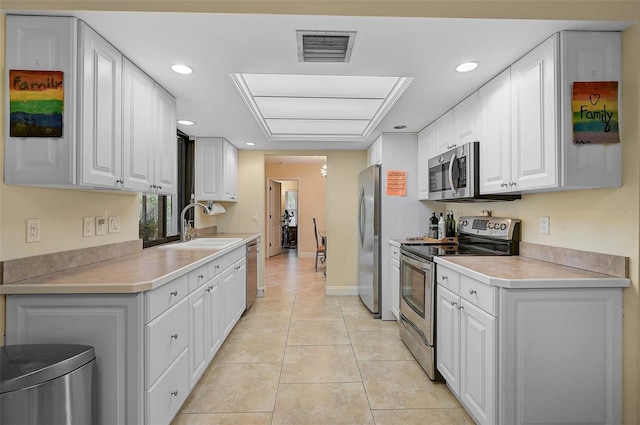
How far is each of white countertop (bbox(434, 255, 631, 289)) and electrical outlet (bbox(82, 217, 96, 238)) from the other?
2340mm

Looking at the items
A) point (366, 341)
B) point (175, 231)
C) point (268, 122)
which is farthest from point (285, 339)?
point (268, 122)

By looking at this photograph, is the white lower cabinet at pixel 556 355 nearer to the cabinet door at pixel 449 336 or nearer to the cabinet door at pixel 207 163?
the cabinet door at pixel 449 336

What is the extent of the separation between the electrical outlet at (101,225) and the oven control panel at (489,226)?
114 inches

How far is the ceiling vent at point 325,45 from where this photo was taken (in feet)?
5.64

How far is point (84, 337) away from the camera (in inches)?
59.9

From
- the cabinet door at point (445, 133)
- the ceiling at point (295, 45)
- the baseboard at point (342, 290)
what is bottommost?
the baseboard at point (342, 290)

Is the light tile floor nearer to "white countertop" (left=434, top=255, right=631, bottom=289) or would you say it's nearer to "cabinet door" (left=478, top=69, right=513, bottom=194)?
"white countertop" (left=434, top=255, right=631, bottom=289)

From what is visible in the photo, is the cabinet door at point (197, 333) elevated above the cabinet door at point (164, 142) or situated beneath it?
situated beneath

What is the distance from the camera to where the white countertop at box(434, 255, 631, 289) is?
5.41 ft

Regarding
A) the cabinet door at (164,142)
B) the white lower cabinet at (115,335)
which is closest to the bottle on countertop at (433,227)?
the cabinet door at (164,142)

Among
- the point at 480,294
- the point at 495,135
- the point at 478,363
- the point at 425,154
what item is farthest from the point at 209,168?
the point at 478,363

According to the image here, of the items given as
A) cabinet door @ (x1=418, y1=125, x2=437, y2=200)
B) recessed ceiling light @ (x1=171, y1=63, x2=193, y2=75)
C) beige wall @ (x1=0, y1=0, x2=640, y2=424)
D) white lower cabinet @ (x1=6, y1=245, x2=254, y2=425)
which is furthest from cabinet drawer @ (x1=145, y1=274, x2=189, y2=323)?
cabinet door @ (x1=418, y1=125, x2=437, y2=200)

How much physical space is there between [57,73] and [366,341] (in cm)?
305

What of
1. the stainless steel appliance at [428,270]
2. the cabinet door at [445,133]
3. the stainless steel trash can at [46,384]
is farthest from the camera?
the cabinet door at [445,133]
